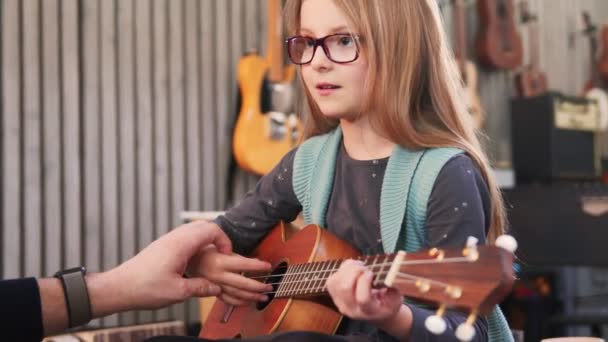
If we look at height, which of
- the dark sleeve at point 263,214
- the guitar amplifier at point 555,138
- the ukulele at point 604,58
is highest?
the ukulele at point 604,58

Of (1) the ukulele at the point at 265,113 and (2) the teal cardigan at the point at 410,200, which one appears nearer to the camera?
(2) the teal cardigan at the point at 410,200

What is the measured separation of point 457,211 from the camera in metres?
1.23

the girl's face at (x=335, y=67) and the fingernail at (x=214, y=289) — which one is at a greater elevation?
the girl's face at (x=335, y=67)

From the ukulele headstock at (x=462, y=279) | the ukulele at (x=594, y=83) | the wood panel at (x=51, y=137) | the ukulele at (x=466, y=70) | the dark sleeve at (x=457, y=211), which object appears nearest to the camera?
the ukulele headstock at (x=462, y=279)

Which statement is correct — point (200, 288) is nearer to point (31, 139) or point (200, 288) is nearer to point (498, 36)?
point (31, 139)

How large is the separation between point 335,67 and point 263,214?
420 millimetres

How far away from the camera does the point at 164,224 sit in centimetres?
350

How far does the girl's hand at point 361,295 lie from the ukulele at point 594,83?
4045mm

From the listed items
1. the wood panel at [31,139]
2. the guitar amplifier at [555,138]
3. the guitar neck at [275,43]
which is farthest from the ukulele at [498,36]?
the wood panel at [31,139]

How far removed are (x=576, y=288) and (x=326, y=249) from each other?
3792mm

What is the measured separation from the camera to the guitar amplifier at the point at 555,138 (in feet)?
14.5

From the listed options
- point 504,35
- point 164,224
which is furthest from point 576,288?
point 164,224

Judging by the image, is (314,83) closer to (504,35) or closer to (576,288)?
(504,35)

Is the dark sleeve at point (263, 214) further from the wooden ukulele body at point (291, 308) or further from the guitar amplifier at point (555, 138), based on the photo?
the guitar amplifier at point (555, 138)
